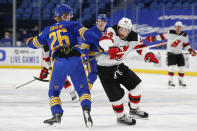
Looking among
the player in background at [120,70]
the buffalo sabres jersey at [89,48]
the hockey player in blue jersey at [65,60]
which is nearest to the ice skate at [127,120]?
the player in background at [120,70]

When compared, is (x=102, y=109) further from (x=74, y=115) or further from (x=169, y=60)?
(x=169, y=60)

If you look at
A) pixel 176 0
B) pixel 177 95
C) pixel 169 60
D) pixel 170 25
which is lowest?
pixel 177 95

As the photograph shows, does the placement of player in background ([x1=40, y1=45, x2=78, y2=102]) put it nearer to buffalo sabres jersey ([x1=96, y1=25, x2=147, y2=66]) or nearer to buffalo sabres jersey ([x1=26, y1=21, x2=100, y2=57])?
buffalo sabres jersey ([x1=96, y1=25, x2=147, y2=66])

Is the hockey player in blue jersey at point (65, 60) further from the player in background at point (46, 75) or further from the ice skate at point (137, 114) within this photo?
the player in background at point (46, 75)

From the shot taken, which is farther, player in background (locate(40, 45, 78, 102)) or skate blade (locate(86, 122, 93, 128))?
player in background (locate(40, 45, 78, 102))

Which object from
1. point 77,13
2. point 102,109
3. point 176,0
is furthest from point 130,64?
point 102,109

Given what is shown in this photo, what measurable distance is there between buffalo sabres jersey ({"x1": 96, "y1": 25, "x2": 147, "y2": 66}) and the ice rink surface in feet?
2.26

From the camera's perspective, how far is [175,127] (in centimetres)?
433

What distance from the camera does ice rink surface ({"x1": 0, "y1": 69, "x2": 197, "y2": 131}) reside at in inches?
172

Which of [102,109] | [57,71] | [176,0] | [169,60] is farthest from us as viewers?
[176,0]

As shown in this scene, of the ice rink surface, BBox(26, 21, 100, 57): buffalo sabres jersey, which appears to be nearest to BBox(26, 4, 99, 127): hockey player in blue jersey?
BBox(26, 21, 100, 57): buffalo sabres jersey

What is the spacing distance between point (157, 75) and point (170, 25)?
87.8 inches

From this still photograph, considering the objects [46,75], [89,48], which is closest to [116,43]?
[89,48]

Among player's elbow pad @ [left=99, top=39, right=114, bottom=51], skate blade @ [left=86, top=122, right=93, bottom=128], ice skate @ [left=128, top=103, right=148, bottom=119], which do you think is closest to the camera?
skate blade @ [left=86, top=122, right=93, bottom=128]
